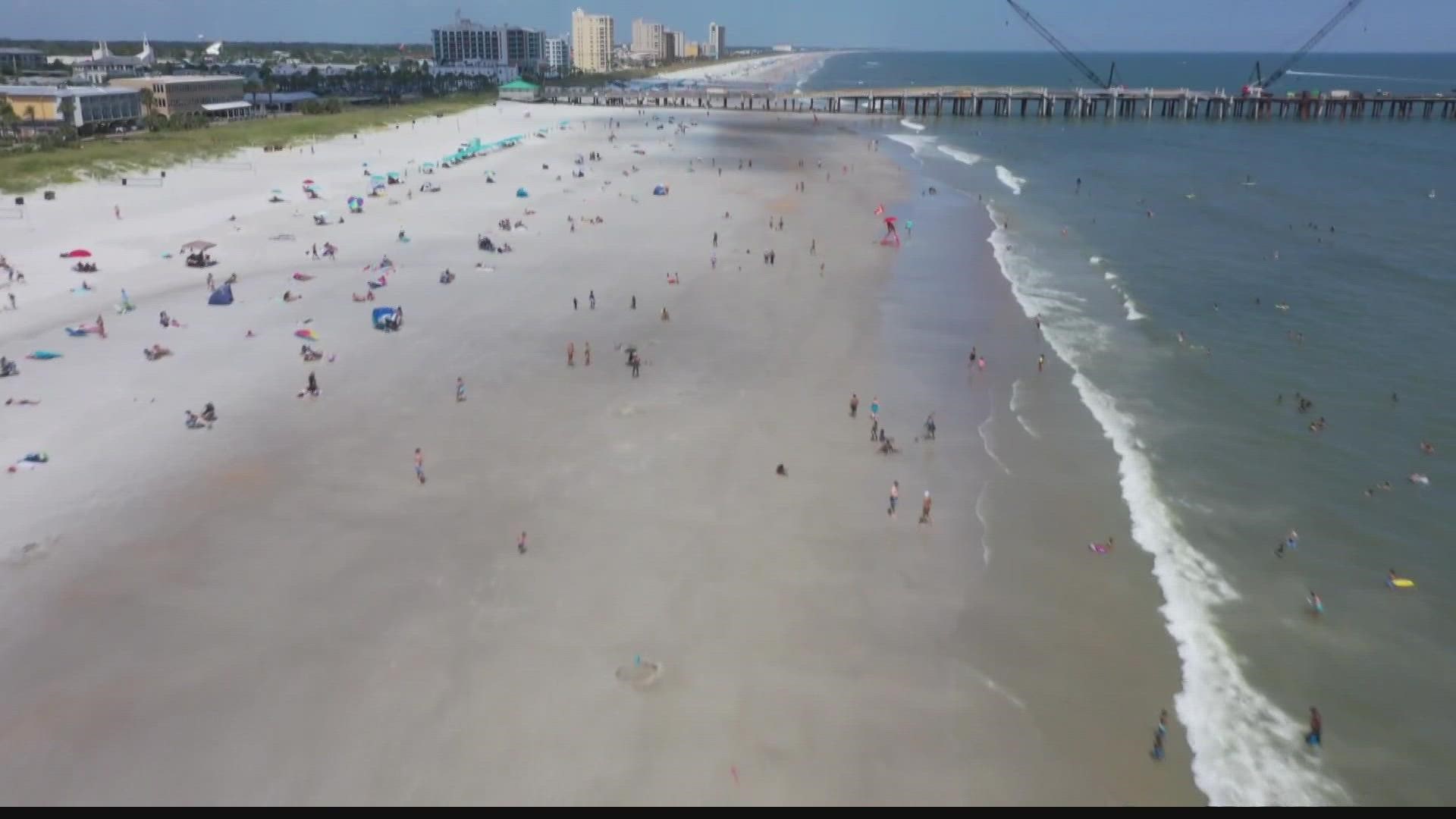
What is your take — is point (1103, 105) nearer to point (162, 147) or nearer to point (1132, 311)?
point (1132, 311)

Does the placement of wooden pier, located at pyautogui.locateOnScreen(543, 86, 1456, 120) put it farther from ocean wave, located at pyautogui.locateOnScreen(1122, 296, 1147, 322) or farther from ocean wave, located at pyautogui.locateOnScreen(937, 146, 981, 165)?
ocean wave, located at pyautogui.locateOnScreen(1122, 296, 1147, 322)

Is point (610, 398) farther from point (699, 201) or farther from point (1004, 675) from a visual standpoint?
point (699, 201)

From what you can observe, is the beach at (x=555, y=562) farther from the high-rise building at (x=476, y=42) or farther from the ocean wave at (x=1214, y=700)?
the high-rise building at (x=476, y=42)

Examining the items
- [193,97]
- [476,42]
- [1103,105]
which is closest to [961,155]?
[1103,105]

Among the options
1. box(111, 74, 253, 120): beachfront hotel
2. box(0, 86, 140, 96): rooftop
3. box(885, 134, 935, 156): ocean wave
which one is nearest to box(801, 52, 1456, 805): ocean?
box(885, 134, 935, 156): ocean wave

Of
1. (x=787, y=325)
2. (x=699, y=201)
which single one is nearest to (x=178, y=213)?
(x=699, y=201)
